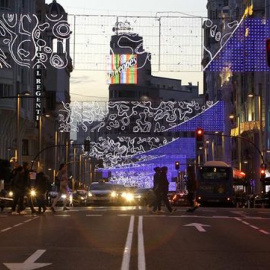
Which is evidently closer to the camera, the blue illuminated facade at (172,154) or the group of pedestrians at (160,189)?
the group of pedestrians at (160,189)

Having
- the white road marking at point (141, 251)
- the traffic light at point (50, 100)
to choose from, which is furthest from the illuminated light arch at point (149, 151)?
the white road marking at point (141, 251)

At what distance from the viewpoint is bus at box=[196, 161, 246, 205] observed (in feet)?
217

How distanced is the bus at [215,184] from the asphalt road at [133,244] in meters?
39.7

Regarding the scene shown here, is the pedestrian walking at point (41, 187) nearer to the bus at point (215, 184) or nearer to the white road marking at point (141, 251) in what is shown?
the white road marking at point (141, 251)

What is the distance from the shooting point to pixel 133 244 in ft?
57.6

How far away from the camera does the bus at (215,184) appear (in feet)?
217

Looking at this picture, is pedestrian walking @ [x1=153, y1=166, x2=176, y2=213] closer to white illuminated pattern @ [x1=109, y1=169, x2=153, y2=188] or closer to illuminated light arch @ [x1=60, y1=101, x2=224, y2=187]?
illuminated light arch @ [x1=60, y1=101, x2=224, y2=187]

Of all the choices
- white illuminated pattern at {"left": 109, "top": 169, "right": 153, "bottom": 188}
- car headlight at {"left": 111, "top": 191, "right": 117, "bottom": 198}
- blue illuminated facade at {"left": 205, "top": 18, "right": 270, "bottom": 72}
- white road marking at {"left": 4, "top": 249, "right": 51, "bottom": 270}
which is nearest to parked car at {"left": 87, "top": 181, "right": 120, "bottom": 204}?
car headlight at {"left": 111, "top": 191, "right": 117, "bottom": 198}

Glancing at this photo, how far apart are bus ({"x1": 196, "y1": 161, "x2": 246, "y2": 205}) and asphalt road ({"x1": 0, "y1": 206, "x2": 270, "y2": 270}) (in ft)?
130

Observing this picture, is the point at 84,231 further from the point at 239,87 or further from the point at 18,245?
the point at 239,87

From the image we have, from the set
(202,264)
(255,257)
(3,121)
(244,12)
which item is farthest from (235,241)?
(244,12)

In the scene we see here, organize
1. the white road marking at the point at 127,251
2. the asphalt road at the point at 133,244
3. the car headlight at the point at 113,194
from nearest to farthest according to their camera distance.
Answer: the white road marking at the point at 127,251 < the asphalt road at the point at 133,244 < the car headlight at the point at 113,194

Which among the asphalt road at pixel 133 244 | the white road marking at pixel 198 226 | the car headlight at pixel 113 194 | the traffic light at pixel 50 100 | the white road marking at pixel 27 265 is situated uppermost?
the traffic light at pixel 50 100

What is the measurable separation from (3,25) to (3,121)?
Answer: 1049 centimetres
